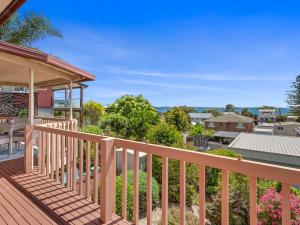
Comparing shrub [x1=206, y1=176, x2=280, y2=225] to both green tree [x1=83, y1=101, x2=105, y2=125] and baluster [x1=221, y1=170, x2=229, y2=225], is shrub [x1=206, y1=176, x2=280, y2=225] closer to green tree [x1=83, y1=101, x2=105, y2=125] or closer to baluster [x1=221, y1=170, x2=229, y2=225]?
baluster [x1=221, y1=170, x2=229, y2=225]

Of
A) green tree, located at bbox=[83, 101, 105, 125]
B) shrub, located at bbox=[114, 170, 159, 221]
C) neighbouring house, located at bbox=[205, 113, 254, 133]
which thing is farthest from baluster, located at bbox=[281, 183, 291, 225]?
neighbouring house, located at bbox=[205, 113, 254, 133]

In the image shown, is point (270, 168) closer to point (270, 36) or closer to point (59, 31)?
point (59, 31)

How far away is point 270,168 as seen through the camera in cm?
162

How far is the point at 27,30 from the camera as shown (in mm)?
14727

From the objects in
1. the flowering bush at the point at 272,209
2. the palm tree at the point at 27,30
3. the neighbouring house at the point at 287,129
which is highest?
the palm tree at the point at 27,30

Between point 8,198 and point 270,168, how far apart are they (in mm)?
3467

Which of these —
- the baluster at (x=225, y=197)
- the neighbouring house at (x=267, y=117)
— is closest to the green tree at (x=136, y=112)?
the baluster at (x=225, y=197)

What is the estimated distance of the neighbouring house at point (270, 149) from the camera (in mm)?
15559

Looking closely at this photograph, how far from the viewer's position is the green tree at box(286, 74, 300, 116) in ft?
121

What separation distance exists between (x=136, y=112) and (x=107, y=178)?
18.1 m

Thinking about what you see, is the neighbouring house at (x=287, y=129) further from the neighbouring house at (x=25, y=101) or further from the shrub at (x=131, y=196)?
the shrub at (x=131, y=196)

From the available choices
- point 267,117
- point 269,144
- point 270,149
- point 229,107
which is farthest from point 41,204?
point 229,107

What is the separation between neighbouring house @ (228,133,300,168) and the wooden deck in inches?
620

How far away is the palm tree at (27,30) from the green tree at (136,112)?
8.27 meters
